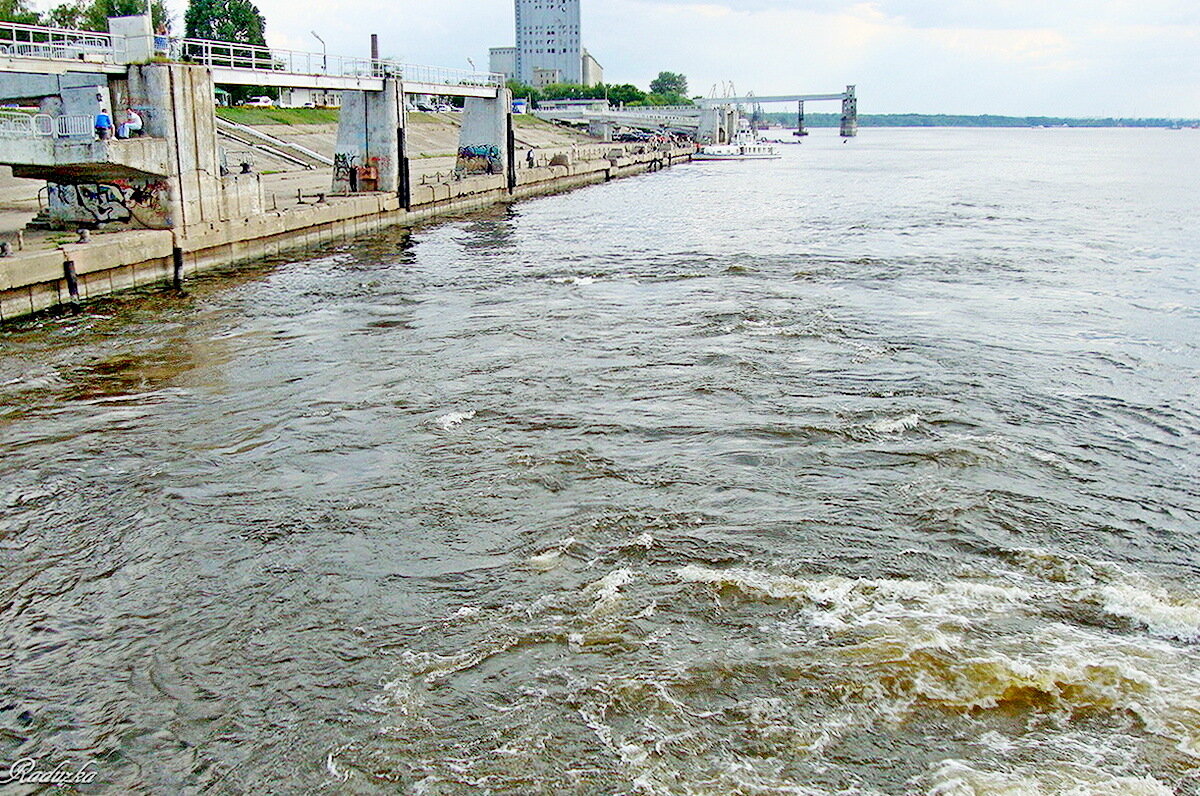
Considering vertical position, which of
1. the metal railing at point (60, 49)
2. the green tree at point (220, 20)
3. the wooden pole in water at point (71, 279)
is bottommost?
the wooden pole in water at point (71, 279)

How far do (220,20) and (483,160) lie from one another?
62.0 m

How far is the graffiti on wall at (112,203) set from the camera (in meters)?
26.7

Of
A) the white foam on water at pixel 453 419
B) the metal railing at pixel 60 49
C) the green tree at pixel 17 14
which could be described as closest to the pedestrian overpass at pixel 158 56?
the metal railing at pixel 60 49

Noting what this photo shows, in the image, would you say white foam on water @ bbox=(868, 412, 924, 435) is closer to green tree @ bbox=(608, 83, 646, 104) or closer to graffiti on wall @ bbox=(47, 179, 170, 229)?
graffiti on wall @ bbox=(47, 179, 170, 229)

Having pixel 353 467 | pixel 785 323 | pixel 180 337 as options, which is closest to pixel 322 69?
pixel 180 337

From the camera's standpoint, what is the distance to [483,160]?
55.1 meters

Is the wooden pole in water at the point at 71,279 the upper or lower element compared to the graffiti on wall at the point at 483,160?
lower

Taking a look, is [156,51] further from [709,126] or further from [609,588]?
[709,126]

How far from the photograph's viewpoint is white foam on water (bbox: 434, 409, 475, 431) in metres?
14.6

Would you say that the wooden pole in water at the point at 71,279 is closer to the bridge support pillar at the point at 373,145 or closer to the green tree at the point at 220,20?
the bridge support pillar at the point at 373,145

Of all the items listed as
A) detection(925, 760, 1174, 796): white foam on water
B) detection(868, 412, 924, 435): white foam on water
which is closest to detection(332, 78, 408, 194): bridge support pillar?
detection(868, 412, 924, 435): white foam on water

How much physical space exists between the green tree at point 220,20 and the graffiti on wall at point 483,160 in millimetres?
55593

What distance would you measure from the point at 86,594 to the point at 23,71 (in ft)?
61.0

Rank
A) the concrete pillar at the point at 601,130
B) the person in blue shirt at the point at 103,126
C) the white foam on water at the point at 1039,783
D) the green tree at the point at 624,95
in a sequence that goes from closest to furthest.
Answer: the white foam on water at the point at 1039,783 → the person in blue shirt at the point at 103,126 → the concrete pillar at the point at 601,130 → the green tree at the point at 624,95
